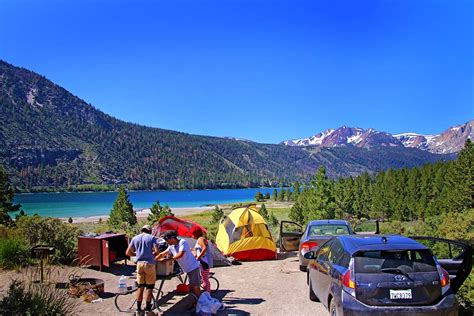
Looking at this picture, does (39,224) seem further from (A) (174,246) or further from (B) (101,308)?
(A) (174,246)

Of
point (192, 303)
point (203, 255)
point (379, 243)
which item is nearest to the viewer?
point (379, 243)

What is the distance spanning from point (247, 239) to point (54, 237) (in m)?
6.71

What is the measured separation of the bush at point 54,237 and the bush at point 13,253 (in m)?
0.77

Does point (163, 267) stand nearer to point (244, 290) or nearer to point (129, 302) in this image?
point (129, 302)

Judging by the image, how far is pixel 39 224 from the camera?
45.7 feet

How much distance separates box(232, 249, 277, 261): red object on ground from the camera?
1557 centimetres

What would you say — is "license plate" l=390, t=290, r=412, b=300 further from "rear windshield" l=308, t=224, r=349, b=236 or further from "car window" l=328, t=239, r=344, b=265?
"rear windshield" l=308, t=224, r=349, b=236

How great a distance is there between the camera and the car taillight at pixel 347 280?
19.3 feet

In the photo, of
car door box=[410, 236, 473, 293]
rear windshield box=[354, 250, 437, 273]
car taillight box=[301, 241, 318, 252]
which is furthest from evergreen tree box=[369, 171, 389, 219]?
rear windshield box=[354, 250, 437, 273]

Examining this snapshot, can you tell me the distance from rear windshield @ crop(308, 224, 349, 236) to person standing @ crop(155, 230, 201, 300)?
494cm

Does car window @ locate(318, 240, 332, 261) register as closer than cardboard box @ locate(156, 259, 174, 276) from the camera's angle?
Yes

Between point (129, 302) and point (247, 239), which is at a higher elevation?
point (247, 239)

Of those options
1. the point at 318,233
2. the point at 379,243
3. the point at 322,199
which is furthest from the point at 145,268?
the point at 322,199

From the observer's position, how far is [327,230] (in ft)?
40.7
